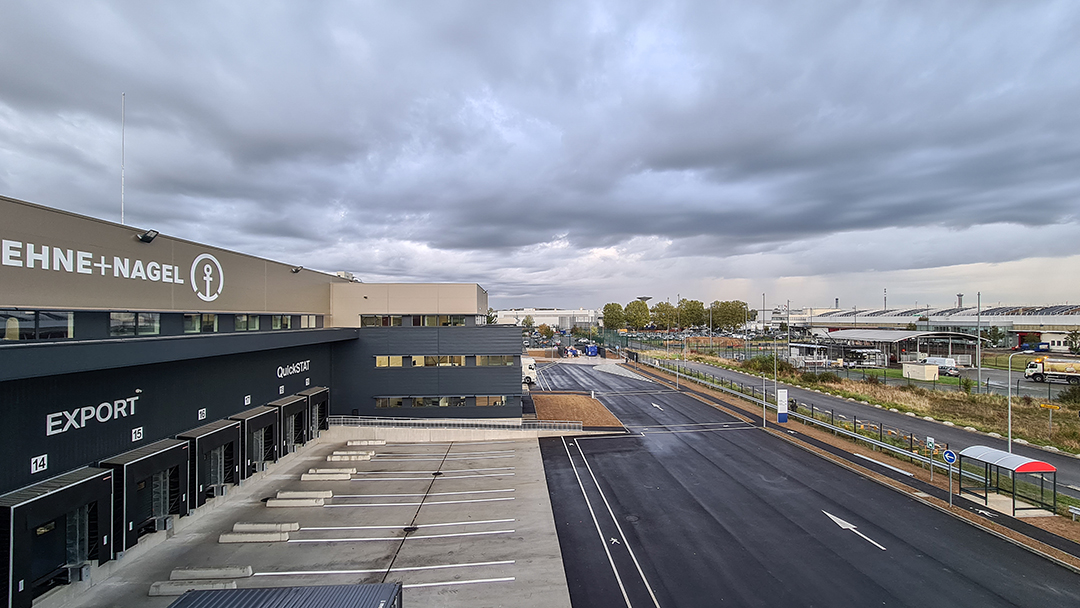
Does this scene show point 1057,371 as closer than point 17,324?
No

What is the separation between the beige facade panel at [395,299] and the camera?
3475 cm

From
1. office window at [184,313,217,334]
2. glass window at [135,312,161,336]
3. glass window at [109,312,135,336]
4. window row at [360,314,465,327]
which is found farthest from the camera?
window row at [360,314,465,327]

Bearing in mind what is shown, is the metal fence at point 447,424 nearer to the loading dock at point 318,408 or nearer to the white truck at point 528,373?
the loading dock at point 318,408

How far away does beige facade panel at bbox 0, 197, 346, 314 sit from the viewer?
42.5 feet

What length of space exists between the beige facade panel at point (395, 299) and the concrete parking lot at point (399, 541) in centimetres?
1269

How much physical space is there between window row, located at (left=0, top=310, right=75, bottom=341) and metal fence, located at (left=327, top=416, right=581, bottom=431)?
57.5ft

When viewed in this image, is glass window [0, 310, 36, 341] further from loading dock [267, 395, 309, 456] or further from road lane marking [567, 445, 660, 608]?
road lane marking [567, 445, 660, 608]

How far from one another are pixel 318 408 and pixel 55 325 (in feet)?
55.8

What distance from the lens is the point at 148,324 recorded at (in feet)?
57.3

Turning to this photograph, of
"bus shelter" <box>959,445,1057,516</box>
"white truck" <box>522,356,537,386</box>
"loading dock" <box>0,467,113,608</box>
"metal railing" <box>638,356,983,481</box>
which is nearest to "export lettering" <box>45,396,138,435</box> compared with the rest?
"loading dock" <box>0,467,113,608</box>

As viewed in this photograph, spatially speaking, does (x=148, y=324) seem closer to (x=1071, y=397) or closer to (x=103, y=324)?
(x=103, y=324)

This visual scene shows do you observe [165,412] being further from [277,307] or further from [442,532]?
[442,532]

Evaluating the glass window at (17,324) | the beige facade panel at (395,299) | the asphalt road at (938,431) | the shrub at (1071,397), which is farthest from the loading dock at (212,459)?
the shrub at (1071,397)

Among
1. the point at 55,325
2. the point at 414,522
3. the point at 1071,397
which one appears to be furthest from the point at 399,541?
the point at 1071,397
